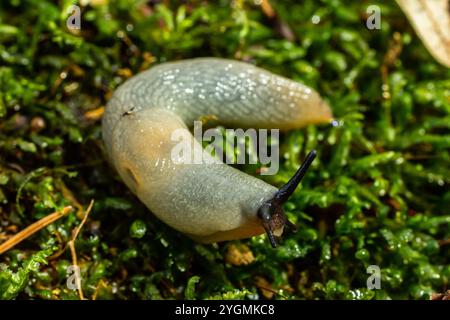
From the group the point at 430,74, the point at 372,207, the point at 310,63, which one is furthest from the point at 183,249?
the point at 430,74

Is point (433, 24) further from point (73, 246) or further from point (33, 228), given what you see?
point (33, 228)

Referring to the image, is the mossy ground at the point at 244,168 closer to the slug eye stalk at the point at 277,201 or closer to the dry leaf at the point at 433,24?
the dry leaf at the point at 433,24

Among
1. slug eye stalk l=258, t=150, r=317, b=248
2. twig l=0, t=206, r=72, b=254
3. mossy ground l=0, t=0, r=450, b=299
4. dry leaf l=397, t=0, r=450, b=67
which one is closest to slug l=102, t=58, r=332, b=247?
slug eye stalk l=258, t=150, r=317, b=248

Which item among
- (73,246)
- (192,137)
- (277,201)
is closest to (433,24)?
(192,137)

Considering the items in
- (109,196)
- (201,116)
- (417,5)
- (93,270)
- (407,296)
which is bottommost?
(407,296)

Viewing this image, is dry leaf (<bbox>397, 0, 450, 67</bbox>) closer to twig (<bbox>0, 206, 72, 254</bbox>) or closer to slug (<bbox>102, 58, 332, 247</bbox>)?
slug (<bbox>102, 58, 332, 247</bbox>)

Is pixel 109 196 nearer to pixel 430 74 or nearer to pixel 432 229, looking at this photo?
pixel 432 229

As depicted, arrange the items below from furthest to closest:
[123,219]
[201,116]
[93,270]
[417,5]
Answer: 1. [417,5]
2. [201,116]
3. [123,219]
4. [93,270]
